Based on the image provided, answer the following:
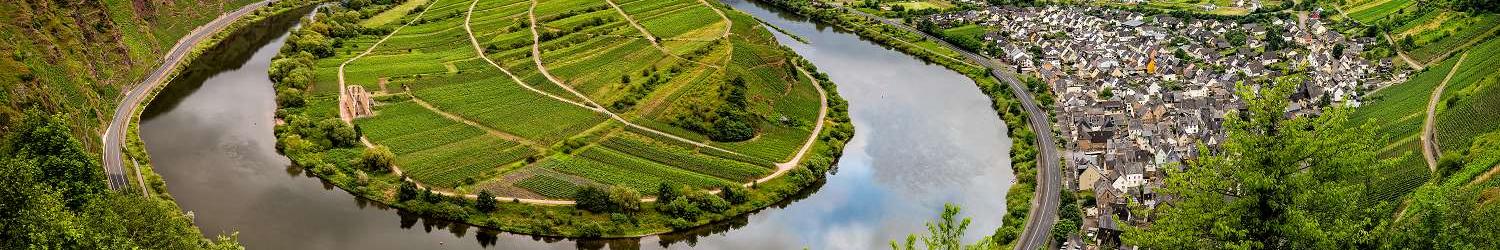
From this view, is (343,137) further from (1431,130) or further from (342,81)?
(1431,130)

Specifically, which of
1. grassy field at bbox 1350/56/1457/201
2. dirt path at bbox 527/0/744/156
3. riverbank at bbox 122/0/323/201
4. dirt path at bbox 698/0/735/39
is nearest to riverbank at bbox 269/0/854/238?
dirt path at bbox 527/0/744/156

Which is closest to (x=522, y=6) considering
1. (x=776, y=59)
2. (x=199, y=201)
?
(x=776, y=59)

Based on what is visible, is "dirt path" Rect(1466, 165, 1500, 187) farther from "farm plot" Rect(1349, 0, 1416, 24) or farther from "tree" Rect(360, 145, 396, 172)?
"farm plot" Rect(1349, 0, 1416, 24)

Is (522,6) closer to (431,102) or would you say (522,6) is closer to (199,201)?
(431,102)

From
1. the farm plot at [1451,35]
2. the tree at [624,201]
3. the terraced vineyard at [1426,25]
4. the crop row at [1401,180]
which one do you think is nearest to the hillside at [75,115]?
the tree at [624,201]

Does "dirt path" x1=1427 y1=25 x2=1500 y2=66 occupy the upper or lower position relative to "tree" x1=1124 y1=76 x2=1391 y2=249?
lower

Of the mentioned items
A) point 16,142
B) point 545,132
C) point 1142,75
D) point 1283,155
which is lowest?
point 1142,75

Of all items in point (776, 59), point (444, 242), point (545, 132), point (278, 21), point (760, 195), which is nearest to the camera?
point (444, 242)
